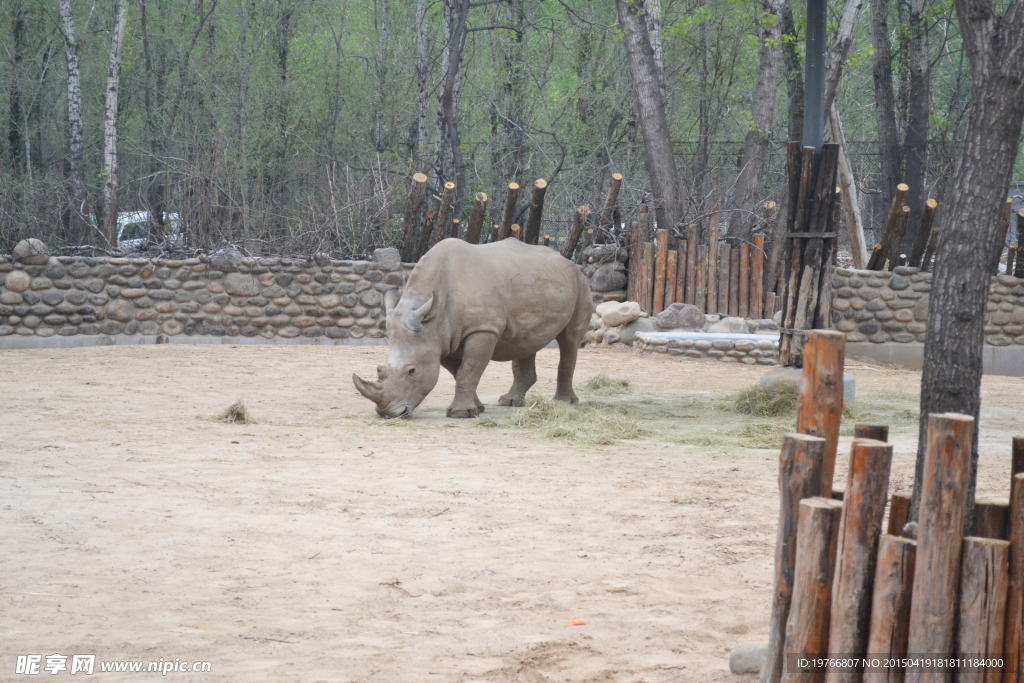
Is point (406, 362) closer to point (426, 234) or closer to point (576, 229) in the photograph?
point (426, 234)

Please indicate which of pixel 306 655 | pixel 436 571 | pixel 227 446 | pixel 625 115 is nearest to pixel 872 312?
pixel 625 115

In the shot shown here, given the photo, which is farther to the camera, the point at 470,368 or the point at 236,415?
the point at 470,368

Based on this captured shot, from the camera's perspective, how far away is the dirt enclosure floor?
143 inches

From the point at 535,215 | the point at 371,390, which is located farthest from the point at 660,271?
the point at 371,390

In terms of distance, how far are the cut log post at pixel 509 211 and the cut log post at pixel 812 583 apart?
1240cm

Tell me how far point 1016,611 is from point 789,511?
2.13ft

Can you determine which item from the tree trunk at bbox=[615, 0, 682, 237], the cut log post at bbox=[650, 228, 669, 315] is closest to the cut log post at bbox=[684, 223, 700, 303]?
the cut log post at bbox=[650, 228, 669, 315]

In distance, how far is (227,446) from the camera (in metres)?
7.13

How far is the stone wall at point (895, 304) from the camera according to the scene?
1528 cm

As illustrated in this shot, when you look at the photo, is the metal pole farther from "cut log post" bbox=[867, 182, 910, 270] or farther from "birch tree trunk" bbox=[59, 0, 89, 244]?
"birch tree trunk" bbox=[59, 0, 89, 244]

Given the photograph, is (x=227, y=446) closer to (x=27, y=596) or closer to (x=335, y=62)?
(x=27, y=596)

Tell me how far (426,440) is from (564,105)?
14.2m

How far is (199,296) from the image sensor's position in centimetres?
1457

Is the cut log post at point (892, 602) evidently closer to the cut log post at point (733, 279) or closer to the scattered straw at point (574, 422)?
the scattered straw at point (574, 422)
